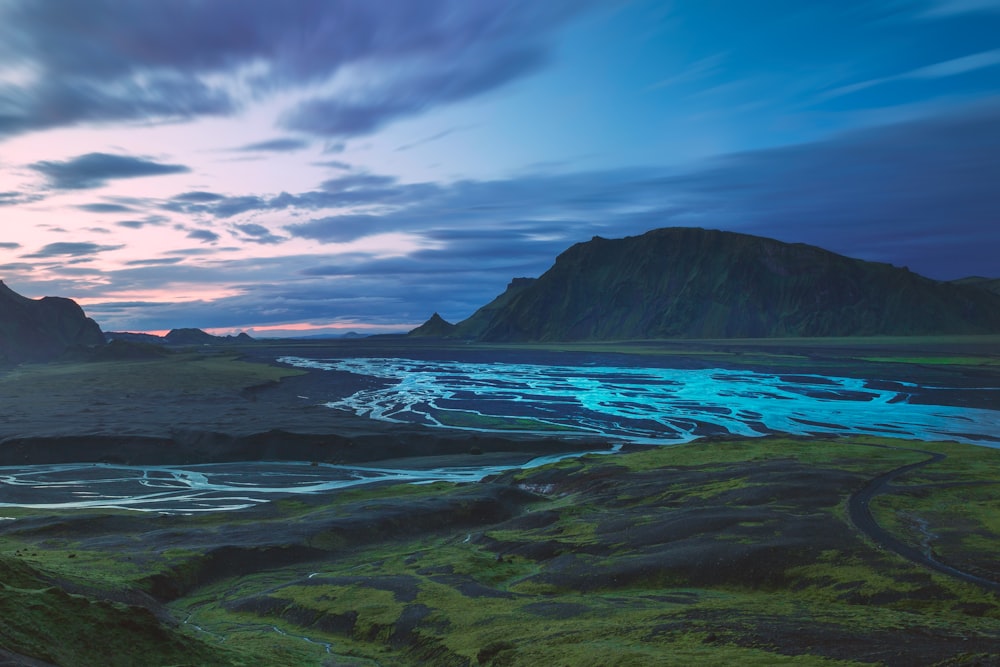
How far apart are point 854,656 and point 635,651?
20.4 feet

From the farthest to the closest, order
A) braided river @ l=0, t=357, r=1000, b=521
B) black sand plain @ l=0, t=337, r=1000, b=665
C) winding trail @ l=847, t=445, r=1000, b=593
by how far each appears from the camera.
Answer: braided river @ l=0, t=357, r=1000, b=521
winding trail @ l=847, t=445, r=1000, b=593
black sand plain @ l=0, t=337, r=1000, b=665

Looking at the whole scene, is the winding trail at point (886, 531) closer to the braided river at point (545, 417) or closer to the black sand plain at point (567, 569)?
the black sand plain at point (567, 569)

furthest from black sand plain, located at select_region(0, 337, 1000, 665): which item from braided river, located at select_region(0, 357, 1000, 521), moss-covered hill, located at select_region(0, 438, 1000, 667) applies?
braided river, located at select_region(0, 357, 1000, 521)

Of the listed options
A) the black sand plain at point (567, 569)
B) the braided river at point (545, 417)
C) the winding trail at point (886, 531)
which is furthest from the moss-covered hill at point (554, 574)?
the braided river at point (545, 417)

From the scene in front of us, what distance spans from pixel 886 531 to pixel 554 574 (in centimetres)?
1745

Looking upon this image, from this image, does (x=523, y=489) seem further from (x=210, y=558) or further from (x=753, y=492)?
(x=210, y=558)

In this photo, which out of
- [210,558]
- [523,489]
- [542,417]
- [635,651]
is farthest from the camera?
[542,417]

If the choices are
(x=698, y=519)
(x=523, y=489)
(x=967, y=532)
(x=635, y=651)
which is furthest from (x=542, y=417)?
(x=635, y=651)

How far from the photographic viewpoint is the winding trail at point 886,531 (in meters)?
29.6

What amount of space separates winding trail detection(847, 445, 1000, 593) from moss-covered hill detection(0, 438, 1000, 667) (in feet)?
1.49

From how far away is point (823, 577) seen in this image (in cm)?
3181

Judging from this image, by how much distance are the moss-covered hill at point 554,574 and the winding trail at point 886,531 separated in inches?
17.9

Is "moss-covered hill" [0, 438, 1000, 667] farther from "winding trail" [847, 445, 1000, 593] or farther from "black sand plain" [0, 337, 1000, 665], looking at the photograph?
"winding trail" [847, 445, 1000, 593]

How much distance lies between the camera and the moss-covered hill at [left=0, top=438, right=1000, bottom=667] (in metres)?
23.0
